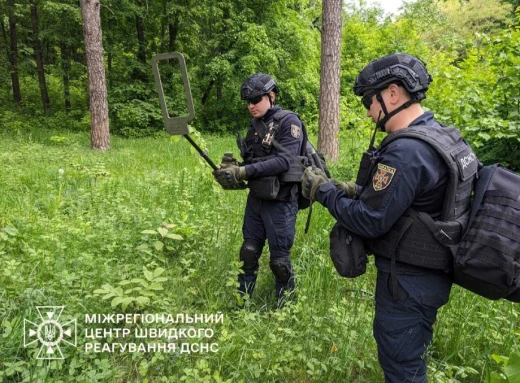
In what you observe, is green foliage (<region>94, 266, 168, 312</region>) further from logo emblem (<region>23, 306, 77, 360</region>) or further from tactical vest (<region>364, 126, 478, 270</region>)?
tactical vest (<region>364, 126, 478, 270</region>)

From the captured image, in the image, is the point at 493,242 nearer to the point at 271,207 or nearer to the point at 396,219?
the point at 396,219

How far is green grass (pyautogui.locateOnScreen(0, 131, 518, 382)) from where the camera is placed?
2.21 metres

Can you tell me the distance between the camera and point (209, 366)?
7.41 ft

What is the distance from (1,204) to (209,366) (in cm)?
326

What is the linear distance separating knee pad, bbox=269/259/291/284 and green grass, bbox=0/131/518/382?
0.19m

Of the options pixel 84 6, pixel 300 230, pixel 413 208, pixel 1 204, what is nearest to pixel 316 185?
pixel 413 208

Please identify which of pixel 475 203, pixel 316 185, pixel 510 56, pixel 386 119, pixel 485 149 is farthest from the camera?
pixel 485 149

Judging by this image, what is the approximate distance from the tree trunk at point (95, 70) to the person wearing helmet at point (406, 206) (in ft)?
27.5

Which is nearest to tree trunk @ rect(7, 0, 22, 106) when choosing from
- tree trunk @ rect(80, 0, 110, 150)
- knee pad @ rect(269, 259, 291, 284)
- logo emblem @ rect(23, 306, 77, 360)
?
tree trunk @ rect(80, 0, 110, 150)

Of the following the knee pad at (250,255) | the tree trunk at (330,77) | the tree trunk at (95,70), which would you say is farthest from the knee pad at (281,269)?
the tree trunk at (95,70)

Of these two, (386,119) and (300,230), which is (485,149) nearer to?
(300,230)

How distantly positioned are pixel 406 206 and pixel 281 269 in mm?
1538

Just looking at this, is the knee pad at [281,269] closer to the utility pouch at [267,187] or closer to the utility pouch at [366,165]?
the utility pouch at [267,187]

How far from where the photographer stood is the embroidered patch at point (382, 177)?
5.37 feet
